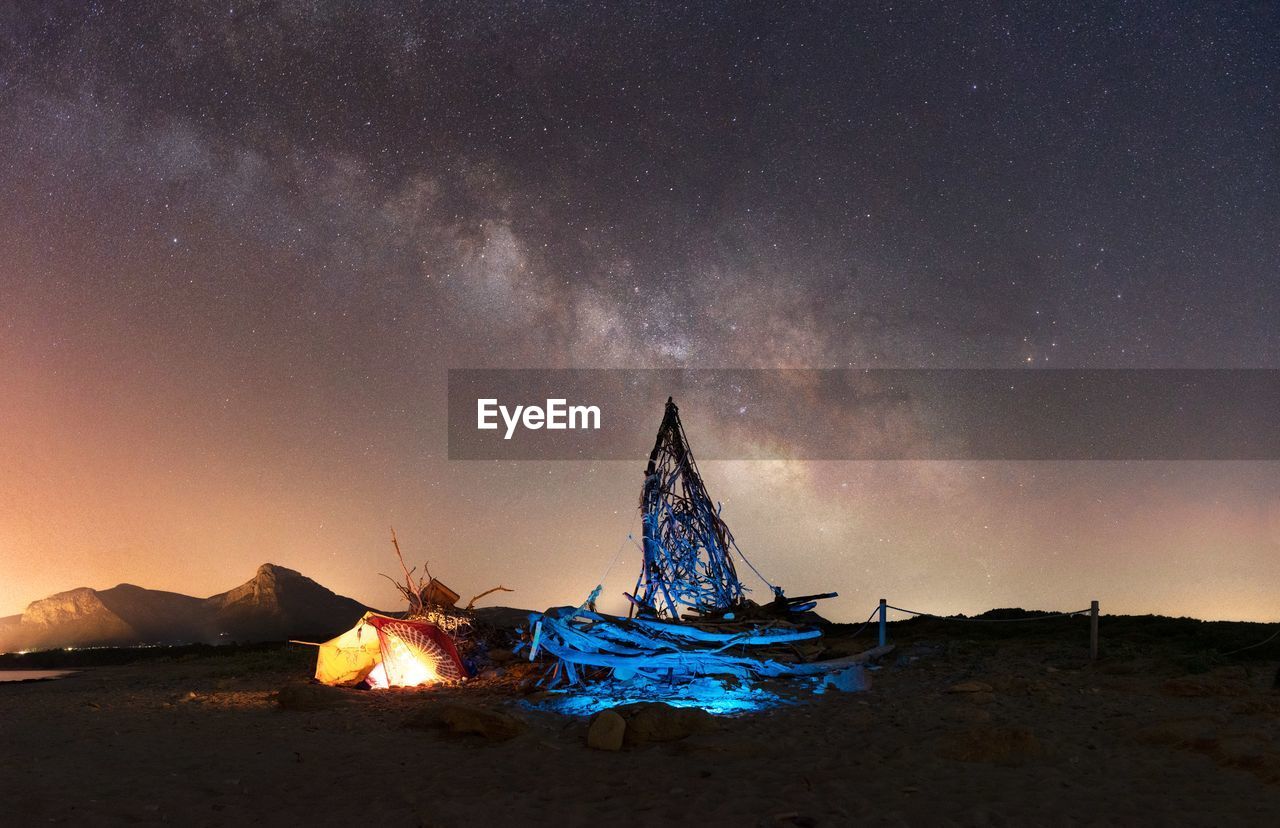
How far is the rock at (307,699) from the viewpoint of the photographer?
12.4m

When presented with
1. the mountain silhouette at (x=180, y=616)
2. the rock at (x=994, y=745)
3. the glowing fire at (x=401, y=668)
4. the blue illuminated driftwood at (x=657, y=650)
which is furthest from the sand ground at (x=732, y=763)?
the mountain silhouette at (x=180, y=616)

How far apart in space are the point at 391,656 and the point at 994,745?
11057 millimetres

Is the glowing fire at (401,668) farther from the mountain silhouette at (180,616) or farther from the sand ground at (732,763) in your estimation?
the mountain silhouette at (180,616)

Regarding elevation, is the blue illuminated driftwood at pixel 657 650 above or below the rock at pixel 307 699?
above

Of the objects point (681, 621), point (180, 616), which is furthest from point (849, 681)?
point (180, 616)

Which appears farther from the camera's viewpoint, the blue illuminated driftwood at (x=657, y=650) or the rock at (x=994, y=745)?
the blue illuminated driftwood at (x=657, y=650)

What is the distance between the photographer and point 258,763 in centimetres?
879

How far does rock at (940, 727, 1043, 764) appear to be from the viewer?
829 cm

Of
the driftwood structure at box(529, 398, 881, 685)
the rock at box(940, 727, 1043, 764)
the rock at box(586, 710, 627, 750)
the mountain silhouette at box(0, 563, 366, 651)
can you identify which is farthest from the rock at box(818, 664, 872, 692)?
the mountain silhouette at box(0, 563, 366, 651)

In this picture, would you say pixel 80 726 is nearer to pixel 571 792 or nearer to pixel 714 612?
pixel 571 792

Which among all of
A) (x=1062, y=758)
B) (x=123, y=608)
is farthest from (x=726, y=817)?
(x=123, y=608)

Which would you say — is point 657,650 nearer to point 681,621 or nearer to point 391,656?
point 681,621

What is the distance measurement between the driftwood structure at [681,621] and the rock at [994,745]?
429cm

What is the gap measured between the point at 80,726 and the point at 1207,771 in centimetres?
1450
